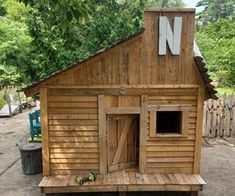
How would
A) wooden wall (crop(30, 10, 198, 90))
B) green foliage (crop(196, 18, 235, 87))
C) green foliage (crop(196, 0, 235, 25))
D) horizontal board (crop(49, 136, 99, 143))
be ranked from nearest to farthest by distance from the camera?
wooden wall (crop(30, 10, 198, 90)) → horizontal board (crop(49, 136, 99, 143)) → green foliage (crop(196, 18, 235, 87)) → green foliage (crop(196, 0, 235, 25))

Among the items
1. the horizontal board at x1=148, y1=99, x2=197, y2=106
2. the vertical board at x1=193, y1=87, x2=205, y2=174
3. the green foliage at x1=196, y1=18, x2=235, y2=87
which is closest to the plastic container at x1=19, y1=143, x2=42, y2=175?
the horizontal board at x1=148, y1=99, x2=197, y2=106

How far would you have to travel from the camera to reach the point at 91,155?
760 cm

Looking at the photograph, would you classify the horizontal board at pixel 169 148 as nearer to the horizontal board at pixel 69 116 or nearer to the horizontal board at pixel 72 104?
the horizontal board at pixel 69 116

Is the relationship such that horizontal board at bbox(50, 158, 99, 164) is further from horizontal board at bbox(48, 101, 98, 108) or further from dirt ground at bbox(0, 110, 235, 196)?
horizontal board at bbox(48, 101, 98, 108)

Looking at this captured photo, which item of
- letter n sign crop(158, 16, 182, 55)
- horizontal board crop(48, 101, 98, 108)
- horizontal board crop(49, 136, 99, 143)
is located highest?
letter n sign crop(158, 16, 182, 55)

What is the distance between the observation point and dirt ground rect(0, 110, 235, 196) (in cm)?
811

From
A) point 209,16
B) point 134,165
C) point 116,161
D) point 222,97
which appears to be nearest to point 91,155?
point 116,161

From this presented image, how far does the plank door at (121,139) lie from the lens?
25.0 feet

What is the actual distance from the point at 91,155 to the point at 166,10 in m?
4.13

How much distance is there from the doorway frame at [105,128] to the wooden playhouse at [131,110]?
3 centimetres

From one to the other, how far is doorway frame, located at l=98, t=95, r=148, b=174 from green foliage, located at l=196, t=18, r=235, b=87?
10.4m

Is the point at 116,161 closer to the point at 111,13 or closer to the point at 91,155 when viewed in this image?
the point at 91,155

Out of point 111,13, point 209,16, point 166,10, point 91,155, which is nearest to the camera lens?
point 166,10

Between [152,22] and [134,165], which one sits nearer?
[152,22]
